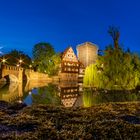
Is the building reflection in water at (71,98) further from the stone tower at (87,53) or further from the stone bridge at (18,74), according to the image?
the stone tower at (87,53)

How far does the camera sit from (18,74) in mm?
99000

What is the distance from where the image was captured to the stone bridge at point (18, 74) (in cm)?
9144

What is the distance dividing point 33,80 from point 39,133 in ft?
332

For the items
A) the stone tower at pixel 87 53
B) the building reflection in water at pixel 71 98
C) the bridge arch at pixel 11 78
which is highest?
the stone tower at pixel 87 53

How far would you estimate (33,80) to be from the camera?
369ft

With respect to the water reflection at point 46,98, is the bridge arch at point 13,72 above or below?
above

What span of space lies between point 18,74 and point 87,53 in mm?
40398

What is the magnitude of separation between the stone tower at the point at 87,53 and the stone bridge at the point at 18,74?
73.3ft

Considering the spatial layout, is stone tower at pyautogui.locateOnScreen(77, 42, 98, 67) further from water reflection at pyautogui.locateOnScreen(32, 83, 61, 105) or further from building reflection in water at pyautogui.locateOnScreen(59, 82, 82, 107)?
water reflection at pyautogui.locateOnScreen(32, 83, 61, 105)

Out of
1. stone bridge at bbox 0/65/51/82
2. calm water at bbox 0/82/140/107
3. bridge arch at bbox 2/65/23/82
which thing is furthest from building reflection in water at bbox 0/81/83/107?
stone bridge at bbox 0/65/51/82

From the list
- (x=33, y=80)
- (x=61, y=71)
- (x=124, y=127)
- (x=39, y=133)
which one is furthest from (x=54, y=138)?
(x=61, y=71)

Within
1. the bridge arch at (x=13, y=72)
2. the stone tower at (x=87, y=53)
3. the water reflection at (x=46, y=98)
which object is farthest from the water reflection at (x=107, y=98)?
the stone tower at (x=87, y=53)

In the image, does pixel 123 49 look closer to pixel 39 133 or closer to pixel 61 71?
pixel 39 133

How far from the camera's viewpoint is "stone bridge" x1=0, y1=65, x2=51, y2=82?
91.4 meters
